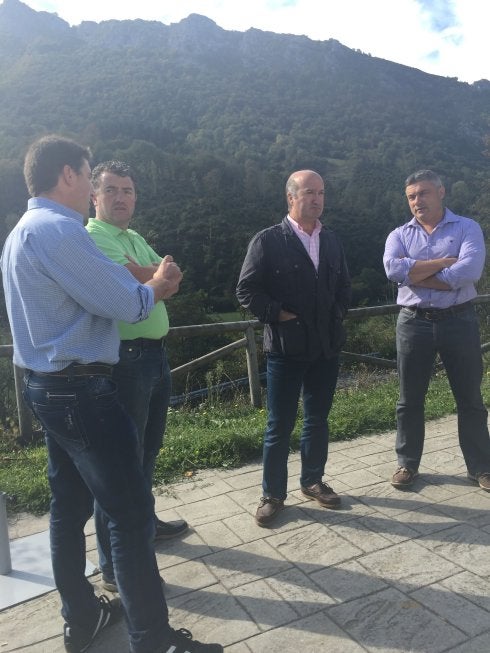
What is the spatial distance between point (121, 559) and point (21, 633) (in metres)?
0.71

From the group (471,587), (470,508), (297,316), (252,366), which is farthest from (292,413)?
(252,366)

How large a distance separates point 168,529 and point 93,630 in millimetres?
845

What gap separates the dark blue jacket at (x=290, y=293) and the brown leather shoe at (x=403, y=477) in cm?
96

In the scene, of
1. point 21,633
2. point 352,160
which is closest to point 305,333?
point 21,633

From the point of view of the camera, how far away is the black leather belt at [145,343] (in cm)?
250

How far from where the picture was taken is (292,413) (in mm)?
3246

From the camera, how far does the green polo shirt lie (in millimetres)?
2471

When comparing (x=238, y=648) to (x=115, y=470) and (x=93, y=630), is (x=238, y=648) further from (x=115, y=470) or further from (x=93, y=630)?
(x=115, y=470)

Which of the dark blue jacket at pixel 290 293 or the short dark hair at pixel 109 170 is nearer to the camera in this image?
the short dark hair at pixel 109 170

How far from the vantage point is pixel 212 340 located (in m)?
19.7

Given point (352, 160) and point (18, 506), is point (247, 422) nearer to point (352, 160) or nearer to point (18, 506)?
point (18, 506)

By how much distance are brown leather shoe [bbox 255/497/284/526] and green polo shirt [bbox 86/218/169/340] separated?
1213 millimetres

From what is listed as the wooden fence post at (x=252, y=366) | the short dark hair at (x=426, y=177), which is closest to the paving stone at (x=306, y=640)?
the short dark hair at (x=426, y=177)

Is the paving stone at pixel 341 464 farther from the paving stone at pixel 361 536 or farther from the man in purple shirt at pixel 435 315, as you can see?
the paving stone at pixel 361 536
